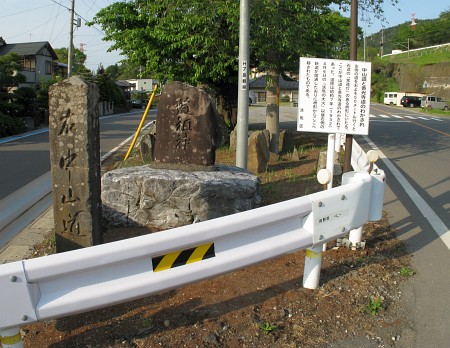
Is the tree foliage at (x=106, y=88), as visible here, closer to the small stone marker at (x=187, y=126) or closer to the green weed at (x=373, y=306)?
the small stone marker at (x=187, y=126)

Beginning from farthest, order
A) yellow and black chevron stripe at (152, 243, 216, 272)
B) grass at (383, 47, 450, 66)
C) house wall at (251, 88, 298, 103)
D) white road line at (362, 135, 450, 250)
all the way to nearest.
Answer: grass at (383, 47, 450, 66) < house wall at (251, 88, 298, 103) < white road line at (362, 135, 450, 250) < yellow and black chevron stripe at (152, 243, 216, 272)

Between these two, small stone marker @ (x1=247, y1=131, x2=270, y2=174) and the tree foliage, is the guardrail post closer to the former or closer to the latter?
small stone marker @ (x1=247, y1=131, x2=270, y2=174)

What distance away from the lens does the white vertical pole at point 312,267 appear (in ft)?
12.6

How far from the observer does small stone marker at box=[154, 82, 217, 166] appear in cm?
688

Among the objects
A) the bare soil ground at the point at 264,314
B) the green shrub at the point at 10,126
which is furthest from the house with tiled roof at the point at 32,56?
the bare soil ground at the point at 264,314

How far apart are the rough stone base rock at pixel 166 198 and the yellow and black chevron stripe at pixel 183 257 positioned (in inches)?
113

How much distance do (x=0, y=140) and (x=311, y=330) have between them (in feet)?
55.2

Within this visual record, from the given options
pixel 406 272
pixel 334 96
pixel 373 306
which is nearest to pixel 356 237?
pixel 406 272

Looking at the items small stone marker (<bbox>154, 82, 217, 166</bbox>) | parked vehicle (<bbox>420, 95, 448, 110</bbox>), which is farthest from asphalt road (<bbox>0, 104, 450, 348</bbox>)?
parked vehicle (<bbox>420, 95, 448, 110</bbox>)

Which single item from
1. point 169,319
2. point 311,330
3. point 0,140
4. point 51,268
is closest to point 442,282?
point 311,330

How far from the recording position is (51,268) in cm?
260

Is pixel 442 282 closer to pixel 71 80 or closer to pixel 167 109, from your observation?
pixel 71 80

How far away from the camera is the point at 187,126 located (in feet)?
22.7

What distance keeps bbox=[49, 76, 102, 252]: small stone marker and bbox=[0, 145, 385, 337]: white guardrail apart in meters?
1.75
